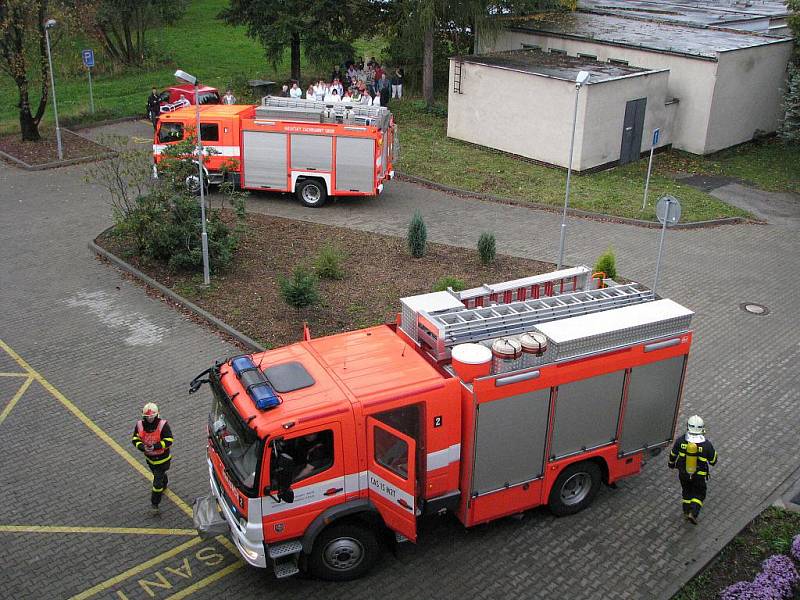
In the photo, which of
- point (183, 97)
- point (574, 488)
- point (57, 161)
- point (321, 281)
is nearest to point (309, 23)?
point (183, 97)

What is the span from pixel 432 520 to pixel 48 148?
2161cm

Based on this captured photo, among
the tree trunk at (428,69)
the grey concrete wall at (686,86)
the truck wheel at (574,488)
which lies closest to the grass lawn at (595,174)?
the grey concrete wall at (686,86)

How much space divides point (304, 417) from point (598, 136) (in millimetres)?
19425

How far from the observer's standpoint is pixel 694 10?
3884cm

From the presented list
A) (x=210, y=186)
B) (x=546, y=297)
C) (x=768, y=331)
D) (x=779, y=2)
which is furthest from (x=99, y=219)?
(x=779, y=2)

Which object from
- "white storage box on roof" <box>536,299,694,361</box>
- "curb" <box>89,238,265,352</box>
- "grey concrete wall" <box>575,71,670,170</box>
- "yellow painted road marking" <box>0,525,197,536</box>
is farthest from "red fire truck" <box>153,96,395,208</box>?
"yellow painted road marking" <box>0,525,197,536</box>

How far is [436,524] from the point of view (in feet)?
33.0

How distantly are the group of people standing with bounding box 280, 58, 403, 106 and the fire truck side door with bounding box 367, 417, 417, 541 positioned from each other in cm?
2148

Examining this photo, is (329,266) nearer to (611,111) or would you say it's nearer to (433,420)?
(433,420)

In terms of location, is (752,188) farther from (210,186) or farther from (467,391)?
(467,391)

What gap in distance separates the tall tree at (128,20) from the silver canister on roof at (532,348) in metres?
30.5

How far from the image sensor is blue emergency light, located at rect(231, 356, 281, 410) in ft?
27.2

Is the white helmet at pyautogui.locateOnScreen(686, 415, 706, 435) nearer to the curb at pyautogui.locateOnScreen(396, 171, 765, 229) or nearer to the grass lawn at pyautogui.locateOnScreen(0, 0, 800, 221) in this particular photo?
the curb at pyautogui.locateOnScreen(396, 171, 765, 229)

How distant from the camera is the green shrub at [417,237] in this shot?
60.0 ft
